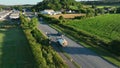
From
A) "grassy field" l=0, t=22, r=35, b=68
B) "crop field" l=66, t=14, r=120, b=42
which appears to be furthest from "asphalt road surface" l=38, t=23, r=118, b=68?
"crop field" l=66, t=14, r=120, b=42

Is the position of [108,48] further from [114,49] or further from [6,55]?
[6,55]

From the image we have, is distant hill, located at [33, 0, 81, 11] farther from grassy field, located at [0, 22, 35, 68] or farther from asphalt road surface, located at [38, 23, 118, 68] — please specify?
asphalt road surface, located at [38, 23, 118, 68]

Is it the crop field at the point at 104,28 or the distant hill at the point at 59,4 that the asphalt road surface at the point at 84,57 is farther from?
the distant hill at the point at 59,4

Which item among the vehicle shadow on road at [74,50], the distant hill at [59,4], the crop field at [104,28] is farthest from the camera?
the distant hill at [59,4]

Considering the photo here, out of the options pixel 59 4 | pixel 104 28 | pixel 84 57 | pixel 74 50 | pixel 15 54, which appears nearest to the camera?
pixel 84 57

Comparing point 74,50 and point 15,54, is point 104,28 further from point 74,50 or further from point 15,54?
point 15,54

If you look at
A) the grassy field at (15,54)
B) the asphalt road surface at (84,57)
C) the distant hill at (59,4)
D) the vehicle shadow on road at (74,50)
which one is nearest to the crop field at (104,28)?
the vehicle shadow on road at (74,50)

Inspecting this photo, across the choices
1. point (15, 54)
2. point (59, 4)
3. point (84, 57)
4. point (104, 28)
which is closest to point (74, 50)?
point (84, 57)

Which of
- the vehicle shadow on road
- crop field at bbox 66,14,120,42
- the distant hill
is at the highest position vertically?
the vehicle shadow on road

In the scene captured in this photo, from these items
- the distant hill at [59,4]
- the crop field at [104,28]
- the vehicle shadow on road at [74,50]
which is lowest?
the distant hill at [59,4]

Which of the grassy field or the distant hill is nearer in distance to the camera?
the grassy field

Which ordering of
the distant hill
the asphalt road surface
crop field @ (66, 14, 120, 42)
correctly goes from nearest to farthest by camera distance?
the asphalt road surface, crop field @ (66, 14, 120, 42), the distant hill
